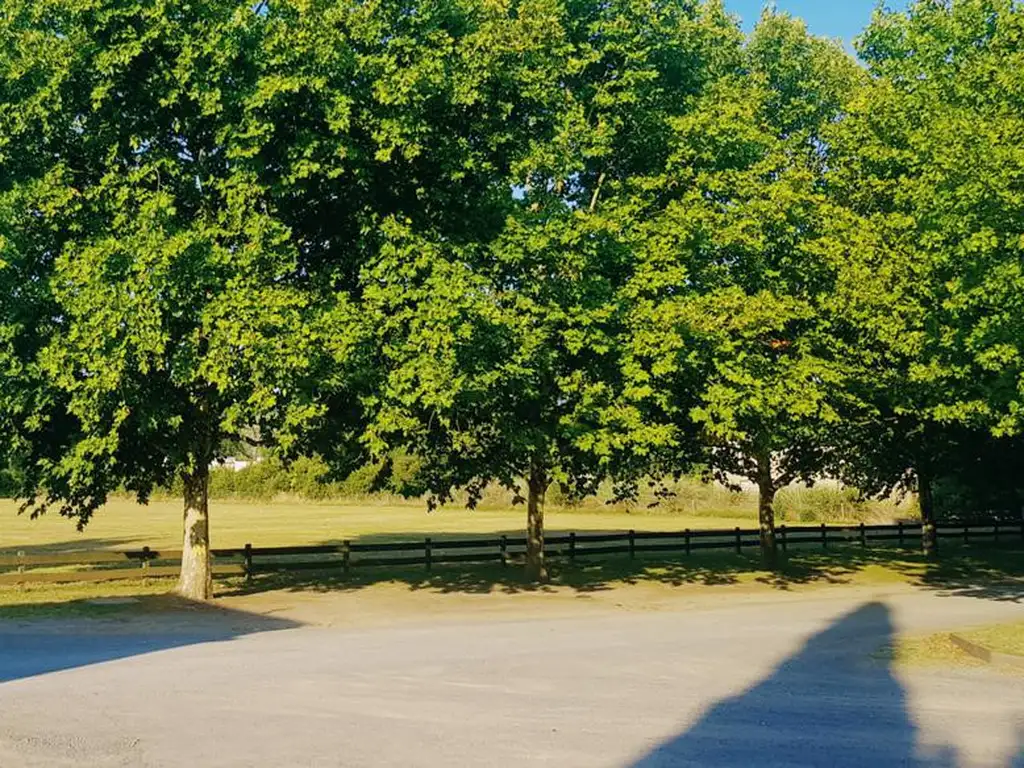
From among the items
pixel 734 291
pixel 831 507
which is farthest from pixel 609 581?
pixel 831 507

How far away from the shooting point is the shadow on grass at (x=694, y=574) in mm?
27297

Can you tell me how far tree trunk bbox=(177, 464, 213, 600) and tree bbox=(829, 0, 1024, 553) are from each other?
49.8 feet

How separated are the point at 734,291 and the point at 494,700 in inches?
564

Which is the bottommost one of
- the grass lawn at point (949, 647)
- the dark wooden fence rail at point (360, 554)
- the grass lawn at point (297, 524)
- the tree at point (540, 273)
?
the grass lawn at point (949, 647)

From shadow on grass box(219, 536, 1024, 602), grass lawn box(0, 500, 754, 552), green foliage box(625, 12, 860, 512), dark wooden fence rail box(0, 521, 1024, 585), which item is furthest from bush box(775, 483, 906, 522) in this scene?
green foliage box(625, 12, 860, 512)

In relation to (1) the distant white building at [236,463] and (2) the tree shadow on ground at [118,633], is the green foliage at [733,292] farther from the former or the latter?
(1) the distant white building at [236,463]

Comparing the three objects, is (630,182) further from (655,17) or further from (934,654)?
(934,654)

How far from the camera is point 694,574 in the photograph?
31.5 metres

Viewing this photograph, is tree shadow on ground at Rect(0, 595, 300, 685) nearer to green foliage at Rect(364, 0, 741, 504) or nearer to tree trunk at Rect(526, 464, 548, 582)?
green foliage at Rect(364, 0, 741, 504)

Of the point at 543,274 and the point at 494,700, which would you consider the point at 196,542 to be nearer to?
the point at 543,274

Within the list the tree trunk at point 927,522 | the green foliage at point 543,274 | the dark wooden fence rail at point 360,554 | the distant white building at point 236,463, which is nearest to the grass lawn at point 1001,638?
the green foliage at point 543,274

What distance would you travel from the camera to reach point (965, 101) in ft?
74.6

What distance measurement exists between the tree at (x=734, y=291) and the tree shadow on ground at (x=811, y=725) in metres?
9.27

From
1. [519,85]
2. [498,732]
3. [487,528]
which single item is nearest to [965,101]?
[519,85]
